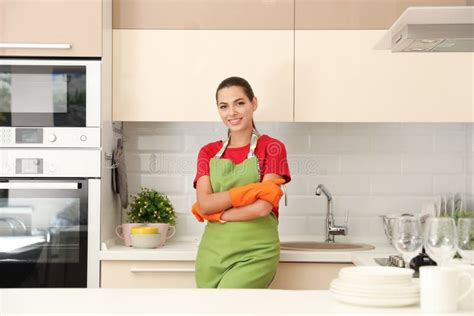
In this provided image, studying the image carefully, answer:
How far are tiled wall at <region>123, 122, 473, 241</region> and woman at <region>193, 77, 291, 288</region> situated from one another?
2.07ft

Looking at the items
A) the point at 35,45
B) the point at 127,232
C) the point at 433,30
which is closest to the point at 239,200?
the point at 127,232

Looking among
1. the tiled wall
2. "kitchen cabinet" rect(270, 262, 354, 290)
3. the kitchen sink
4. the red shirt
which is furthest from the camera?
the tiled wall

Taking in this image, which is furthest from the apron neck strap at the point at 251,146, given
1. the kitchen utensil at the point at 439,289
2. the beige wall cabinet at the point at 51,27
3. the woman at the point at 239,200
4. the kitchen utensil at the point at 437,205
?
the kitchen utensil at the point at 439,289

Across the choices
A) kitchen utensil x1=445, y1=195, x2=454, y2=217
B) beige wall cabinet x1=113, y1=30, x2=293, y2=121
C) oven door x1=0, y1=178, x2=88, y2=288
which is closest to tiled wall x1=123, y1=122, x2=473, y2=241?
kitchen utensil x1=445, y1=195, x2=454, y2=217

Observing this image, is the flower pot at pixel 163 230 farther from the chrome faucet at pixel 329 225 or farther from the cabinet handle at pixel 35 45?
the cabinet handle at pixel 35 45

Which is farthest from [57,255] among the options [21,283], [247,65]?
[247,65]

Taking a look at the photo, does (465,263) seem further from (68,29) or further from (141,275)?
(68,29)

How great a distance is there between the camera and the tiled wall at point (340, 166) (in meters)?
3.95

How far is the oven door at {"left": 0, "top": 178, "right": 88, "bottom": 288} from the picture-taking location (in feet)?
11.2

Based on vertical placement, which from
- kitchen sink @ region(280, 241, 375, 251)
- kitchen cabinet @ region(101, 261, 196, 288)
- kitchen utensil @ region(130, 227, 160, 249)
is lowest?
kitchen cabinet @ region(101, 261, 196, 288)

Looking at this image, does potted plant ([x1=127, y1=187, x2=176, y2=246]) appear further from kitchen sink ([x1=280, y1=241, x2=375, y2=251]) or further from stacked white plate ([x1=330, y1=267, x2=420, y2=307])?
stacked white plate ([x1=330, y1=267, x2=420, y2=307])

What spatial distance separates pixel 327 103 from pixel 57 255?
1412 mm

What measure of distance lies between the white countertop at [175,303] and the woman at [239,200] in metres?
1.16

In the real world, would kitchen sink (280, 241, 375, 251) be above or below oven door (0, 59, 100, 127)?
below
